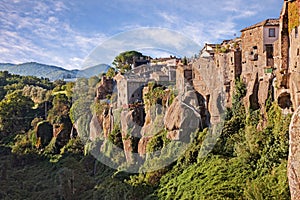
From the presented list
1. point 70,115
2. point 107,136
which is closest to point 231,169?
point 107,136

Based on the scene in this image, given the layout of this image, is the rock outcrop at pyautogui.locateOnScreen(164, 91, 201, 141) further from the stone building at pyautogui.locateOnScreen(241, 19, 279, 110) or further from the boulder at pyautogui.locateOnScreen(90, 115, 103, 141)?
the boulder at pyautogui.locateOnScreen(90, 115, 103, 141)

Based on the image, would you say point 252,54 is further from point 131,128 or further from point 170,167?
point 131,128

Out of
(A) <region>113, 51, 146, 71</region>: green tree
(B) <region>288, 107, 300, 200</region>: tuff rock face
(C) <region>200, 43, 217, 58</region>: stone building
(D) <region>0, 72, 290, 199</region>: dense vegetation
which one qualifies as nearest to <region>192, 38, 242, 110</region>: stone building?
(D) <region>0, 72, 290, 199</region>: dense vegetation

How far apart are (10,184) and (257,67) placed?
2297 cm

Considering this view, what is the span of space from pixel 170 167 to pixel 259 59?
8.20 meters

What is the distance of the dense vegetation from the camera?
1327cm

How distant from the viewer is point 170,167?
19.4 meters

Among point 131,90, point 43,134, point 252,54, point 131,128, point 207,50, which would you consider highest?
point 207,50

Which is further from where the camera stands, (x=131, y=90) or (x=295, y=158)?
(x=131, y=90)

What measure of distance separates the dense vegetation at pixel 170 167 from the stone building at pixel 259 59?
2.29 feet

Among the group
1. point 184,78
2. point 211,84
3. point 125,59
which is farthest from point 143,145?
point 125,59

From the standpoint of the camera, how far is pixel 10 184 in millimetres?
27781

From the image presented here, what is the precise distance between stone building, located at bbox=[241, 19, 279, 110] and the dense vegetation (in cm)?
70

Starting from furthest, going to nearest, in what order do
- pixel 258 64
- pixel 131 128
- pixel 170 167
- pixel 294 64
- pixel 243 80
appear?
pixel 131 128, pixel 170 167, pixel 243 80, pixel 258 64, pixel 294 64
